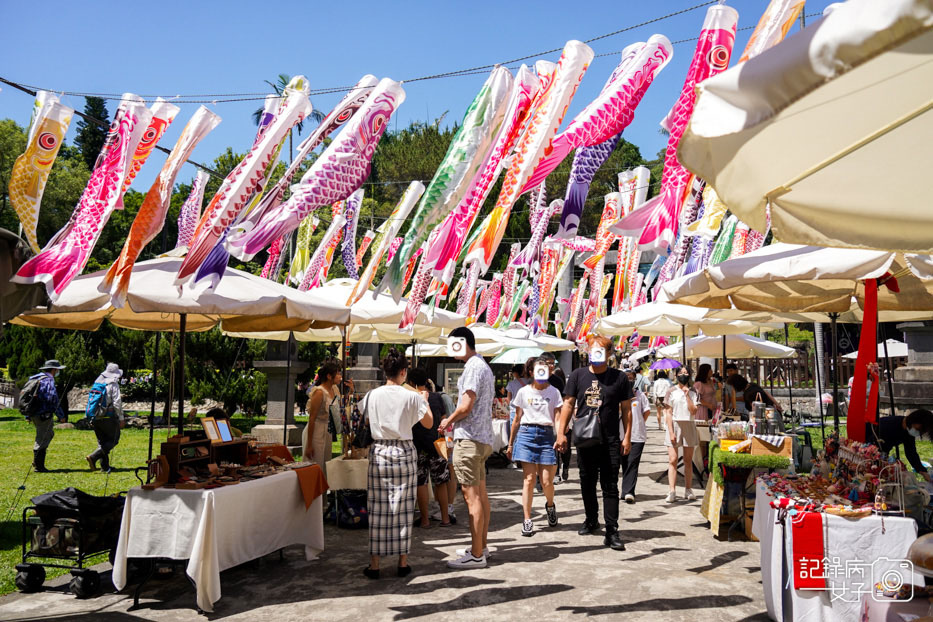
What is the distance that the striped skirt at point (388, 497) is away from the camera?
5574mm

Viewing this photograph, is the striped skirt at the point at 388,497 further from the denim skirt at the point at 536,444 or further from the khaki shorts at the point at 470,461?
the denim skirt at the point at 536,444

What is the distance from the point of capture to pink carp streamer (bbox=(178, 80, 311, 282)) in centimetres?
575

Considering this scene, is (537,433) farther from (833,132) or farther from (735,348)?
(735,348)

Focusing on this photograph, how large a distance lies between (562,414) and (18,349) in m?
20.2

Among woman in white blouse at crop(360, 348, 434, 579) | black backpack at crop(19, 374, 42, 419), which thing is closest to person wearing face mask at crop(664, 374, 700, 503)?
woman in white blouse at crop(360, 348, 434, 579)

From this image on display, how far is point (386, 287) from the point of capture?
6.61 meters

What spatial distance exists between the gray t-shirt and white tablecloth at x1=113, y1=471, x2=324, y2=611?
5.47 ft

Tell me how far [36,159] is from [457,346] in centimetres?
398

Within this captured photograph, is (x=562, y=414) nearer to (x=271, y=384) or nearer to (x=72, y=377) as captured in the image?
(x=271, y=384)

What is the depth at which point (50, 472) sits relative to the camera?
11719 mm

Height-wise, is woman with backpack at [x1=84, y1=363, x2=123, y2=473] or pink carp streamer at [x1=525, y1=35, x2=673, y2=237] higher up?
pink carp streamer at [x1=525, y1=35, x2=673, y2=237]

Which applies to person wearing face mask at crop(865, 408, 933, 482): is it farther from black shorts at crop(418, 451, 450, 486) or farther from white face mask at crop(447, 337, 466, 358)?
black shorts at crop(418, 451, 450, 486)

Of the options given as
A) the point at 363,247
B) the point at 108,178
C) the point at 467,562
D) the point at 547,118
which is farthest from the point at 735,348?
the point at 108,178

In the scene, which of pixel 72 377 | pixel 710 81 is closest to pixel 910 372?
pixel 710 81
